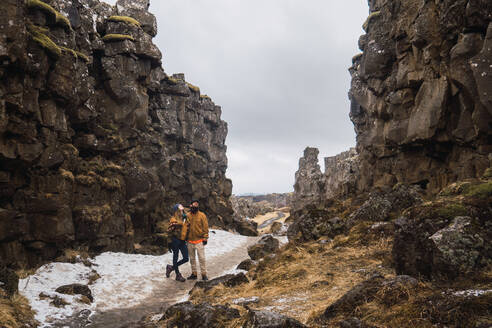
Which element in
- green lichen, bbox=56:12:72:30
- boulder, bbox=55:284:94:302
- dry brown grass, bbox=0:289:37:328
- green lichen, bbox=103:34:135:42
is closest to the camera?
dry brown grass, bbox=0:289:37:328

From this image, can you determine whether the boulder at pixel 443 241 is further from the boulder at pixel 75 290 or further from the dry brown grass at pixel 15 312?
the boulder at pixel 75 290

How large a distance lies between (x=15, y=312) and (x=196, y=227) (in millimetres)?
6794

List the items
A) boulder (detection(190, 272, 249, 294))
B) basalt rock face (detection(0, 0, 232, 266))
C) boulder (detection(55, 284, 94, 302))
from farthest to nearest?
1. basalt rock face (detection(0, 0, 232, 266))
2. boulder (detection(55, 284, 94, 302))
3. boulder (detection(190, 272, 249, 294))

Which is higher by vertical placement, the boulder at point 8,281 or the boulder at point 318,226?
the boulder at point 318,226

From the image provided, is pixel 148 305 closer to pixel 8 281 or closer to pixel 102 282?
pixel 102 282

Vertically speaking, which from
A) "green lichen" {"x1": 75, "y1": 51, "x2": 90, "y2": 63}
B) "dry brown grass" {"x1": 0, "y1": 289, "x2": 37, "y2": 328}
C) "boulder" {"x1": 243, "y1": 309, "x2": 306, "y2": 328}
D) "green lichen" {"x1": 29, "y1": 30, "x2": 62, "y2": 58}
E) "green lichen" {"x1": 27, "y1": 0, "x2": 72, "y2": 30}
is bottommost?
"dry brown grass" {"x1": 0, "y1": 289, "x2": 37, "y2": 328}

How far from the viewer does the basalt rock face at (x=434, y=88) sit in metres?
14.6

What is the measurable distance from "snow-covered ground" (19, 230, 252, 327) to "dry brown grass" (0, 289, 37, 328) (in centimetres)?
32

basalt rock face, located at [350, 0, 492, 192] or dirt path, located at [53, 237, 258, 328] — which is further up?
basalt rock face, located at [350, 0, 492, 192]

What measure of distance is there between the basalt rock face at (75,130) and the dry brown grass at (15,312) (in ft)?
16.6

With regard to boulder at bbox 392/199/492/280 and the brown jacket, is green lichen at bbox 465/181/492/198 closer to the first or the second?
boulder at bbox 392/199/492/280

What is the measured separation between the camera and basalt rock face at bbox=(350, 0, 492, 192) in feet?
47.8

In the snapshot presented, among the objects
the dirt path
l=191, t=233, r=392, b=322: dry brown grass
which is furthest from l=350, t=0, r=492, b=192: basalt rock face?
the dirt path

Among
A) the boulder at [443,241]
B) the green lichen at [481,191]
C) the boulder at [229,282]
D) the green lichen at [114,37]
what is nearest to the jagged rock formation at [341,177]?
the green lichen at [114,37]
